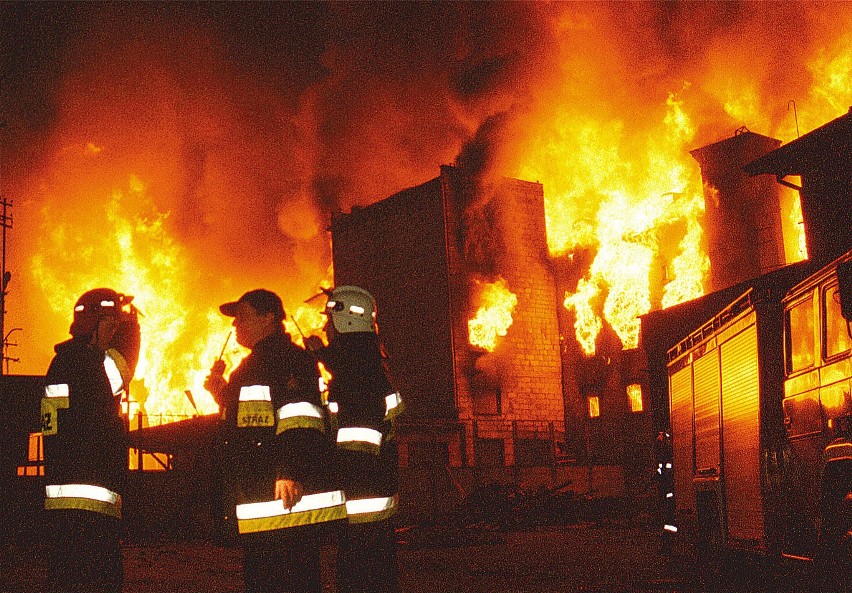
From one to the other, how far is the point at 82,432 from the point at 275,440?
1.11 metres

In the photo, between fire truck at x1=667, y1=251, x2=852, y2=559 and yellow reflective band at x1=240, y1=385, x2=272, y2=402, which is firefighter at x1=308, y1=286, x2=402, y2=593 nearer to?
yellow reflective band at x1=240, y1=385, x2=272, y2=402

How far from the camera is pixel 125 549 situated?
17062 millimetres

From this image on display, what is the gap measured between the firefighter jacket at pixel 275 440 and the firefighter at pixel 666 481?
8401 mm

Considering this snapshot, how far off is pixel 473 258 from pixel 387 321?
477 centimetres

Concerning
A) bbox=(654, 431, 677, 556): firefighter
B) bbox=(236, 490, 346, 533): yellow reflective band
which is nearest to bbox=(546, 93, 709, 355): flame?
Result: bbox=(654, 431, 677, 556): firefighter

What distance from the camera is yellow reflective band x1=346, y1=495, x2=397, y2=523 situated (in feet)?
17.9

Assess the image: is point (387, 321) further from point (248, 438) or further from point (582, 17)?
point (248, 438)

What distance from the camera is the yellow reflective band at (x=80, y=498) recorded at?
194 inches

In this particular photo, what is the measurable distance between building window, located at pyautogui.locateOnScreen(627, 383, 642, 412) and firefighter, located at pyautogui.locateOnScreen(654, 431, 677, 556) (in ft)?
81.2

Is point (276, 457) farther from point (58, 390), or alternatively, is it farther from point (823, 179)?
point (823, 179)

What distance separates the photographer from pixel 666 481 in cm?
1323

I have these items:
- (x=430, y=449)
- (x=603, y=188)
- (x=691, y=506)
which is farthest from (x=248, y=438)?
(x=603, y=188)

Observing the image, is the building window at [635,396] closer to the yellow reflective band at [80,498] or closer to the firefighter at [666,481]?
the firefighter at [666,481]

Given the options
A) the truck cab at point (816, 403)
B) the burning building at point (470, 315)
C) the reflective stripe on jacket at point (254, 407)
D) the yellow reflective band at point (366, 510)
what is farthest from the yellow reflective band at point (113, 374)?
the burning building at point (470, 315)
